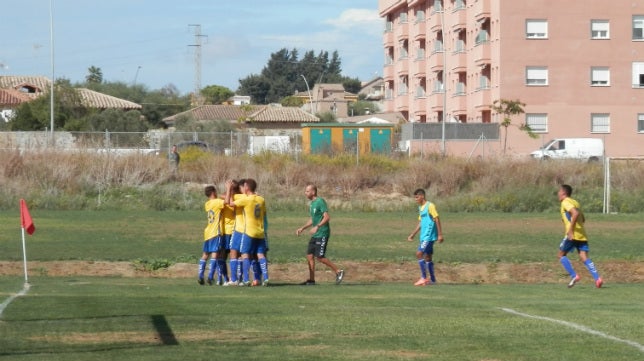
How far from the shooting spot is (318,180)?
50406 mm

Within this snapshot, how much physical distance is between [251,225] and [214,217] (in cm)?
110

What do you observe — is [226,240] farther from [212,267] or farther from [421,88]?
[421,88]

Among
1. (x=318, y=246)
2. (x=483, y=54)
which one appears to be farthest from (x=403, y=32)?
(x=318, y=246)

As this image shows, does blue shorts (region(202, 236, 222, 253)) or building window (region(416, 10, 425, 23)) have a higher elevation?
building window (region(416, 10, 425, 23))

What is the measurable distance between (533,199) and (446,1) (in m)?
42.1

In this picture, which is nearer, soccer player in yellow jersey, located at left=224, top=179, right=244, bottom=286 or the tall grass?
soccer player in yellow jersey, located at left=224, top=179, right=244, bottom=286

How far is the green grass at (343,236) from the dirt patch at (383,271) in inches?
36.4

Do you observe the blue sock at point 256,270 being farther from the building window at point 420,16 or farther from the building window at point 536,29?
the building window at point 420,16

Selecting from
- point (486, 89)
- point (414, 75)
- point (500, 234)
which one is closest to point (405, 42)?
point (414, 75)

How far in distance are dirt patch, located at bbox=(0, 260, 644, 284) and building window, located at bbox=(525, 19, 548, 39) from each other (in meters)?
A: 47.5

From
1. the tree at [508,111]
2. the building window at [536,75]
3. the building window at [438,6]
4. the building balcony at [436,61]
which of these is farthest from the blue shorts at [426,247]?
the building window at [438,6]

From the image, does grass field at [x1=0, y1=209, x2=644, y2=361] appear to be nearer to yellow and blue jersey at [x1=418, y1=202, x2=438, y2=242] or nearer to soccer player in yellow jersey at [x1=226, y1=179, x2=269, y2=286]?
soccer player in yellow jersey at [x1=226, y1=179, x2=269, y2=286]

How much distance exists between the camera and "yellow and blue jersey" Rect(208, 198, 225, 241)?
68.4 ft

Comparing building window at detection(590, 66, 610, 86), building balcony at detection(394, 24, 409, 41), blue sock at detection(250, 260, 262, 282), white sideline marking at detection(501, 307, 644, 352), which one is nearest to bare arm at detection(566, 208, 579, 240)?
white sideline marking at detection(501, 307, 644, 352)
